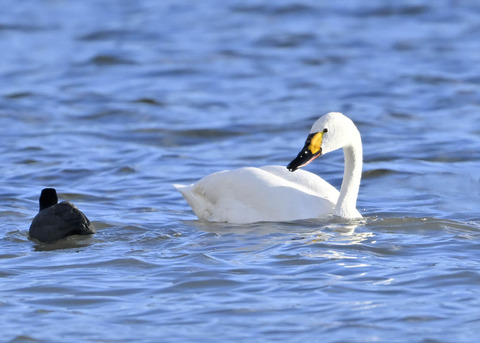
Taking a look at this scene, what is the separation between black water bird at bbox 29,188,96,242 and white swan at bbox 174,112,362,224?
1.13 m

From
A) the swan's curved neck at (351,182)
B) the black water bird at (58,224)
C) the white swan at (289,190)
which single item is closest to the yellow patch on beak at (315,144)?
the white swan at (289,190)

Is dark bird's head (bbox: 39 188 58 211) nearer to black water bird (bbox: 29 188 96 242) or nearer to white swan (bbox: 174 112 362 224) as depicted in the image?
black water bird (bbox: 29 188 96 242)

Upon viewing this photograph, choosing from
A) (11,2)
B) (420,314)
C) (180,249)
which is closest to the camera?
(420,314)

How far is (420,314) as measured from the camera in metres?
5.62

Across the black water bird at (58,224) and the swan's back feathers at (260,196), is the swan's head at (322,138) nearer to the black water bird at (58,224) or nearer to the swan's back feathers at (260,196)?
the swan's back feathers at (260,196)

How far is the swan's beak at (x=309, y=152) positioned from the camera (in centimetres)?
795

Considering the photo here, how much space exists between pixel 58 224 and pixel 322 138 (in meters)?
2.09

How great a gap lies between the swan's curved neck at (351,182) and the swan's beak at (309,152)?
370mm

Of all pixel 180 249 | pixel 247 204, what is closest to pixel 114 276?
pixel 180 249

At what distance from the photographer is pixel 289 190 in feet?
26.8

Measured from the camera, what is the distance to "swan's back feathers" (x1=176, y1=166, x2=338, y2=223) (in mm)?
8070

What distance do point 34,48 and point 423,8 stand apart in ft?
25.0

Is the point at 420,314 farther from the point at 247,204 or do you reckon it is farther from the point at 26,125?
the point at 26,125

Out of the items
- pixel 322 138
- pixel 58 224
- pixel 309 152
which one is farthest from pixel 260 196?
pixel 58 224
